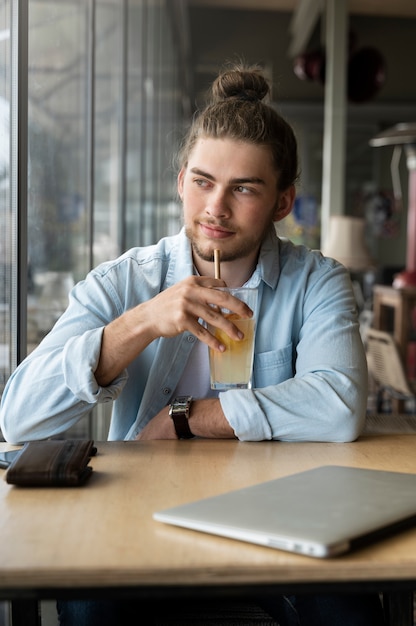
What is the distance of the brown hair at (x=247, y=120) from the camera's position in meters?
1.84

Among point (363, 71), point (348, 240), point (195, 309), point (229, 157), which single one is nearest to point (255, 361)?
point (195, 309)

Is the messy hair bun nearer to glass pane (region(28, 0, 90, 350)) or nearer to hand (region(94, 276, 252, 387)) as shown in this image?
glass pane (region(28, 0, 90, 350))

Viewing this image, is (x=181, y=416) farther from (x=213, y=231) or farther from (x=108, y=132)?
(x=108, y=132)

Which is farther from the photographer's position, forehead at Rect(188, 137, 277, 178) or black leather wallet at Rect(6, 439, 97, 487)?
forehead at Rect(188, 137, 277, 178)

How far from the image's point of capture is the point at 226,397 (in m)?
1.56

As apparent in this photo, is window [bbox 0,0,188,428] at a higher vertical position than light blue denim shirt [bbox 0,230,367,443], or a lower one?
higher

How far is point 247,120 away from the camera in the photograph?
1850 millimetres

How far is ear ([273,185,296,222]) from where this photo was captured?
6.47 feet

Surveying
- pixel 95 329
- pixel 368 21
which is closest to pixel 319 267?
pixel 95 329

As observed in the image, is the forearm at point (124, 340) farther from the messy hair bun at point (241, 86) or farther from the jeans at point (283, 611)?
the messy hair bun at point (241, 86)

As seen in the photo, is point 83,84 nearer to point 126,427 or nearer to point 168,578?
point 126,427

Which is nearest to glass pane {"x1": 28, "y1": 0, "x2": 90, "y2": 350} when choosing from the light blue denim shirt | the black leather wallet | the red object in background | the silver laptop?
the light blue denim shirt

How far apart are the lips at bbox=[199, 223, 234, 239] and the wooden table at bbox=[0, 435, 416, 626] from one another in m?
0.65

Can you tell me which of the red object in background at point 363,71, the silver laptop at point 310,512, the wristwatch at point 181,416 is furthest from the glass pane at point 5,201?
the red object in background at point 363,71
